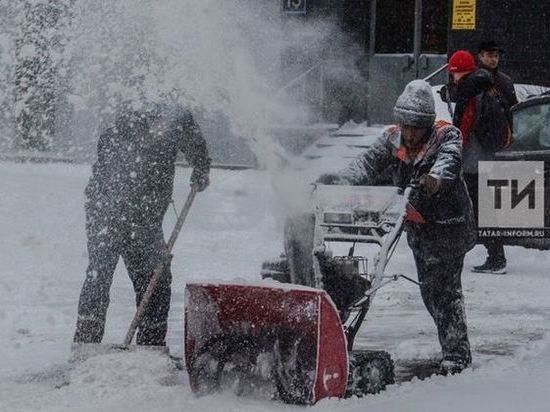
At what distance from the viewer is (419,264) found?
6840 mm

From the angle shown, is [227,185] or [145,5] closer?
[145,5]

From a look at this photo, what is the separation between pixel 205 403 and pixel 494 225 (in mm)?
5659

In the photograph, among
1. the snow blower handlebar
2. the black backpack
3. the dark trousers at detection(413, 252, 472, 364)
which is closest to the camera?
the snow blower handlebar

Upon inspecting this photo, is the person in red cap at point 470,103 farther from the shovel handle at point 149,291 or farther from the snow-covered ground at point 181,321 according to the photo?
the shovel handle at point 149,291

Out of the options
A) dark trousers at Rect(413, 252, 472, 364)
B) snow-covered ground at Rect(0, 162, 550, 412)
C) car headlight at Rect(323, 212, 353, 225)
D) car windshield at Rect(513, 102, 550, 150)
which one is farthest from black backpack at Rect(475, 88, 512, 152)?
car headlight at Rect(323, 212, 353, 225)

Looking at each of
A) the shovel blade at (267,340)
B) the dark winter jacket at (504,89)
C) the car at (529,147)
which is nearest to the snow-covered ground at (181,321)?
the shovel blade at (267,340)

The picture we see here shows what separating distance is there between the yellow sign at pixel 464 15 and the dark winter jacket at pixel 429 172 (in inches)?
484

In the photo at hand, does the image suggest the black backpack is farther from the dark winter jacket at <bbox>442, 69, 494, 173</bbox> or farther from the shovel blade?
the shovel blade

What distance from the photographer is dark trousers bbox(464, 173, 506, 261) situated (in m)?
10.9

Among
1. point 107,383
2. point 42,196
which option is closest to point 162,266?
point 107,383

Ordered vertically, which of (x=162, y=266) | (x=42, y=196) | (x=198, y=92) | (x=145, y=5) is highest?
(x=145, y=5)

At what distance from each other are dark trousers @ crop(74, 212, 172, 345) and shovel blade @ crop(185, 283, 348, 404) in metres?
1.06

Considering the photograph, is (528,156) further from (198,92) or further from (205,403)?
(205,403)

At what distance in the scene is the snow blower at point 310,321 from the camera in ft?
18.5
